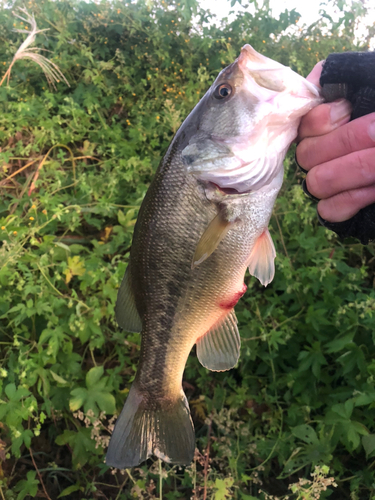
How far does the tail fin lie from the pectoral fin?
0.76 meters

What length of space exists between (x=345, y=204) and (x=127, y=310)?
3.42 ft

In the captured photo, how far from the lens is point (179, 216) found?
1.26m

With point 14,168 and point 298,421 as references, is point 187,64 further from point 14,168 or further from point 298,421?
point 298,421

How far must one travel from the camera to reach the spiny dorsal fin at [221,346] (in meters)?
1.46

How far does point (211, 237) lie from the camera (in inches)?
47.3

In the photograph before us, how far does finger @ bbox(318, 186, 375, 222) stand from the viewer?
1205mm

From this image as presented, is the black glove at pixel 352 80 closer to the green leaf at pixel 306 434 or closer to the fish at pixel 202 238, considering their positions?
the fish at pixel 202 238

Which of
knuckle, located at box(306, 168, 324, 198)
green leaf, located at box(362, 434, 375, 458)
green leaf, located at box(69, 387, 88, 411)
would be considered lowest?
green leaf, located at box(362, 434, 375, 458)

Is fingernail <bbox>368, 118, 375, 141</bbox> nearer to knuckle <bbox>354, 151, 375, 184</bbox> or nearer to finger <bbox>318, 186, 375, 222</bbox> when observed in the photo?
knuckle <bbox>354, 151, 375, 184</bbox>

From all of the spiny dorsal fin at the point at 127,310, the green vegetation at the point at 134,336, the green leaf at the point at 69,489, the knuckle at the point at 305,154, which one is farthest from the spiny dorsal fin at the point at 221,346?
the green leaf at the point at 69,489

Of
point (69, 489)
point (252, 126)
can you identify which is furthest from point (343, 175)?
point (69, 489)

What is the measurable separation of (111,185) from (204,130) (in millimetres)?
1707

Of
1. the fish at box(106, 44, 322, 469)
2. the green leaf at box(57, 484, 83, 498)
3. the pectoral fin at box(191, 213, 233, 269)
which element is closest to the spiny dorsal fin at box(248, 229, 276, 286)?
the fish at box(106, 44, 322, 469)

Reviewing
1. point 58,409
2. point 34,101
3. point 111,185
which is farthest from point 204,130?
point 34,101
